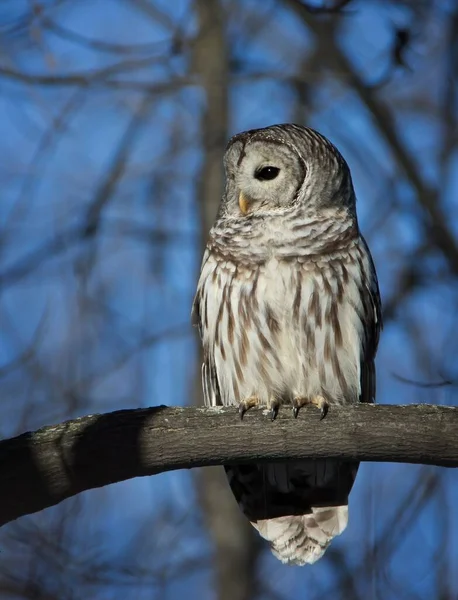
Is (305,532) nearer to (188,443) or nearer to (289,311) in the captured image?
(289,311)

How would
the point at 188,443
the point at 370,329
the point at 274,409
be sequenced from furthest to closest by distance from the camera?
the point at 370,329, the point at 274,409, the point at 188,443

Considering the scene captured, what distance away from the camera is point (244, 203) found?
481 cm

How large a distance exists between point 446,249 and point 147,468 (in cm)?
258

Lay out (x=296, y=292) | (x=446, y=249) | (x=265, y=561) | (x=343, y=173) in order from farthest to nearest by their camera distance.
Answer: (x=265, y=561), (x=446, y=249), (x=343, y=173), (x=296, y=292)

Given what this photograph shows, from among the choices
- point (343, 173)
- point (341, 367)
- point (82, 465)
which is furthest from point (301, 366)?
point (82, 465)

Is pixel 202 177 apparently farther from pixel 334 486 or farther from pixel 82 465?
pixel 82 465

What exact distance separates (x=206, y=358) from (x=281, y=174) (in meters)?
0.95

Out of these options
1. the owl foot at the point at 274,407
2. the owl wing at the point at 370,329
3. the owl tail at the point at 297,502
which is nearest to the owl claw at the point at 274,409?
the owl foot at the point at 274,407

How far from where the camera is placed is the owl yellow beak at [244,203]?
4797 mm

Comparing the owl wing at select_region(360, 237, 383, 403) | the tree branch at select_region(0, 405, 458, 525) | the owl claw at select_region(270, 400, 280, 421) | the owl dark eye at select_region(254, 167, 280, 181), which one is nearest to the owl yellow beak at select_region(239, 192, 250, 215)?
the owl dark eye at select_region(254, 167, 280, 181)

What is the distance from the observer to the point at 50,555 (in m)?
5.12

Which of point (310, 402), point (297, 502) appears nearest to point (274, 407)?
point (310, 402)

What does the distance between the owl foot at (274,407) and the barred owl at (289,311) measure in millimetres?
36

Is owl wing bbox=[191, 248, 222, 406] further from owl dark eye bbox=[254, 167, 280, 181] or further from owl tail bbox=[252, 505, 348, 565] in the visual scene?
owl tail bbox=[252, 505, 348, 565]
